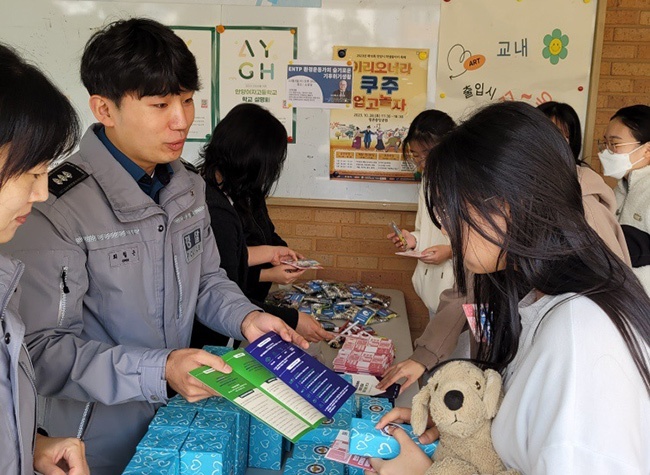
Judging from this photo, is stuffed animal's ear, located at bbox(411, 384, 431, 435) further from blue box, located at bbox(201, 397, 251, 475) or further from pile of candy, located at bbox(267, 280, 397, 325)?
pile of candy, located at bbox(267, 280, 397, 325)

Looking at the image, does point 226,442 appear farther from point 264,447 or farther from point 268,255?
point 268,255

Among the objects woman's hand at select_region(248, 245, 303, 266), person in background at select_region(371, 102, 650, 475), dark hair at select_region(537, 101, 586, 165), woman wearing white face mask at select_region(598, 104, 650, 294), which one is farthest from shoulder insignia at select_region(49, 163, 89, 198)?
woman wearing white face mask at select_region(598, 104, 650, 294)

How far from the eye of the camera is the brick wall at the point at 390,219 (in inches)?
133

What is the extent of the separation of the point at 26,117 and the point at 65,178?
481 millimetres

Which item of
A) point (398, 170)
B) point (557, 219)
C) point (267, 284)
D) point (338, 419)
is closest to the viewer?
point (557, 219)

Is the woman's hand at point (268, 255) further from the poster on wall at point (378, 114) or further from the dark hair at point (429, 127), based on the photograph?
the poster on wall at point (378, 114)

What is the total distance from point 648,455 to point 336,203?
2523 millimetres

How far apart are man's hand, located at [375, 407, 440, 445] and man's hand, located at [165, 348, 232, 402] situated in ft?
1.02

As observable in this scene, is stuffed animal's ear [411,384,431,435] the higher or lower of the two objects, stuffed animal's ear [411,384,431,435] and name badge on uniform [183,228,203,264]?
the lower

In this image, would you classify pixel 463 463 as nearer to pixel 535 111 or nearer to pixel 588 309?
pixel 588 309

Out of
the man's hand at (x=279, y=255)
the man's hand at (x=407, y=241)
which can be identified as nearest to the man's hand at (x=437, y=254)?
the man's hand at (x=407, y=241)

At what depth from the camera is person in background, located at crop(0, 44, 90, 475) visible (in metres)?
0.87

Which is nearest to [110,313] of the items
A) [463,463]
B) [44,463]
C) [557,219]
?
[44,463]

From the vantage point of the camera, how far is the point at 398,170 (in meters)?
3.24
